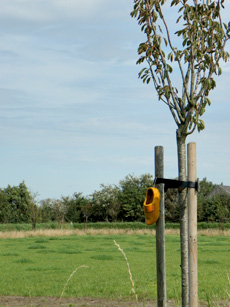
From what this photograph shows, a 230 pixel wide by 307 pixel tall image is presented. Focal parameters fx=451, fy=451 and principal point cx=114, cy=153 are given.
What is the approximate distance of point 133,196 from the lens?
46.0 m

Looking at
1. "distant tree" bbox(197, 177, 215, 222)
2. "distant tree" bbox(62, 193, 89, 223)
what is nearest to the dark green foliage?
"distant tree" bbox(62, 193, 89, 223)

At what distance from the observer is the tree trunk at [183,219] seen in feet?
15.5

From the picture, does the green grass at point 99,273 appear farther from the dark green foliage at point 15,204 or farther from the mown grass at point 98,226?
the dark green foliage at point 15,204

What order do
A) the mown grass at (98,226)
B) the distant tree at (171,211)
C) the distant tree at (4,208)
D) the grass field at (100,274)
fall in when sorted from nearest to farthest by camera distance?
the grass field at (100,274), the mown grass at (98,226), the distant tree at (171,211), the distant tree at (4,208)

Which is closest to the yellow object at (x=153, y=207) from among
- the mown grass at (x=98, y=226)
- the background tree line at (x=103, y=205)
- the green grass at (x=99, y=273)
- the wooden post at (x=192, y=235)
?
the wooden post at (x=192, y=235)

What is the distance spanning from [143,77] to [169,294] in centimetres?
479

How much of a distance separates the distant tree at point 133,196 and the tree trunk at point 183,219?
39.6 m

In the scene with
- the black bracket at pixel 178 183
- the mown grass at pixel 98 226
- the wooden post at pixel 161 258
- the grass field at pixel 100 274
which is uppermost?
the black bracket at pixel 178 183

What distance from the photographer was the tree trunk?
472 centimetres

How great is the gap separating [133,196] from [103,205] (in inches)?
130

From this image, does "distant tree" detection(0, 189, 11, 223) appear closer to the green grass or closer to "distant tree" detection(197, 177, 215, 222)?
"distant tree" detection(197, 177, 215, 222)

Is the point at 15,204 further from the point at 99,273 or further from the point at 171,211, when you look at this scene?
the point at 99,273

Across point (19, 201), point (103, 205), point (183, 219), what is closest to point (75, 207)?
point (103, 205)

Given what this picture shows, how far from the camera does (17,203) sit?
5066cm
